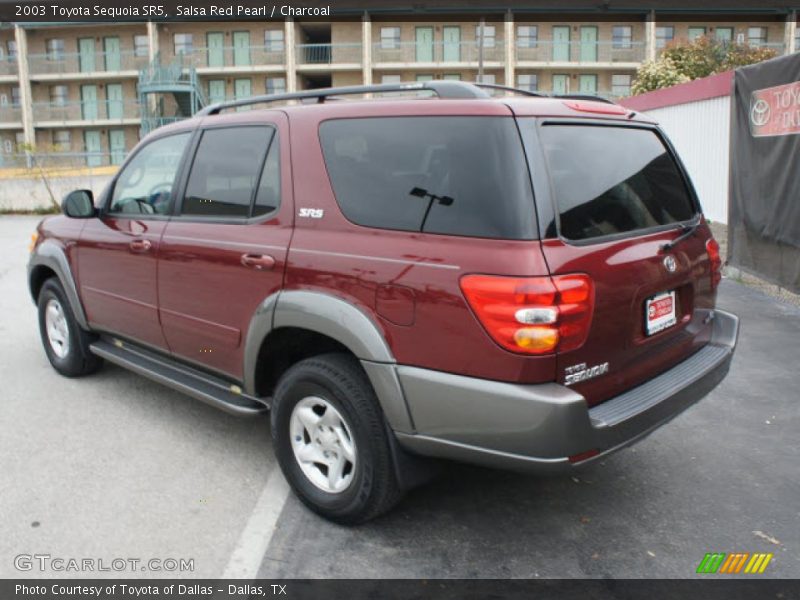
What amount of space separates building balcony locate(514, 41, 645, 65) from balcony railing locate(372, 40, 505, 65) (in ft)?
4.97

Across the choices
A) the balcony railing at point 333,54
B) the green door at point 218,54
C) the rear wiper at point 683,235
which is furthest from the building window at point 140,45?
the rear wiper at point 683,235

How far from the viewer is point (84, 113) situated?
44.6 metres

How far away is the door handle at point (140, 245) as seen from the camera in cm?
426

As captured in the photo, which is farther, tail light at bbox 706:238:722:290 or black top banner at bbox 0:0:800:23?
black top banner at bbox 0:0:800:23

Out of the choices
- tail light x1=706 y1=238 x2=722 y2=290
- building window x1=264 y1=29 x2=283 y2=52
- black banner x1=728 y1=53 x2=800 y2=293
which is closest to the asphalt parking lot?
tail light x1=706 y1=238 x2=722 y2=290

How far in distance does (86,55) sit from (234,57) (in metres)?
9.32

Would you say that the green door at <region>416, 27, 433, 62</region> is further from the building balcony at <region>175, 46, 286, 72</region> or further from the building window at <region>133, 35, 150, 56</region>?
the building window at <region>133, 35, 150, 56</region>

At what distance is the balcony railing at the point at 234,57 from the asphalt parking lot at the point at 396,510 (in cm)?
4178

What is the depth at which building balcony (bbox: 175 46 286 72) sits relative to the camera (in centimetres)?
4338

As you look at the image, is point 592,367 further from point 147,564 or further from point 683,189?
point 147,564

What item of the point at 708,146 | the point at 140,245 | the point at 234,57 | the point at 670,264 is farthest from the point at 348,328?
the point at 234,57

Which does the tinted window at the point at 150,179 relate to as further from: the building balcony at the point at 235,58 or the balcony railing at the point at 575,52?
the balcony railing at the point at 575,52

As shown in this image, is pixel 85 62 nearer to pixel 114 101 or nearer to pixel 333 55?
pixel 114 101

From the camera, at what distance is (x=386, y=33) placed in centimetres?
4369
